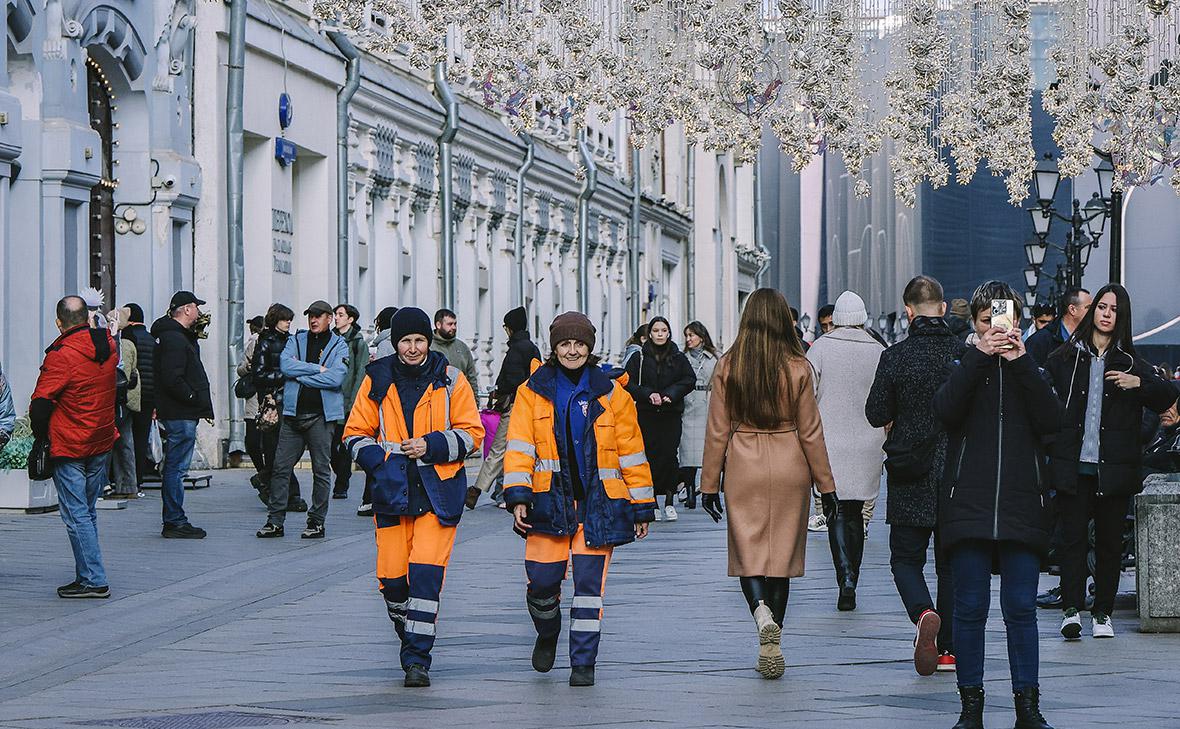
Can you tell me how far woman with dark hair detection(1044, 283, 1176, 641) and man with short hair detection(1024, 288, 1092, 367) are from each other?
1.18 m

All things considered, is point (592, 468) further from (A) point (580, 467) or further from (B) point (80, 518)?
(B) point (80, 518)

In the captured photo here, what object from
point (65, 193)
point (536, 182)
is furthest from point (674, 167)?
point (65, 193)

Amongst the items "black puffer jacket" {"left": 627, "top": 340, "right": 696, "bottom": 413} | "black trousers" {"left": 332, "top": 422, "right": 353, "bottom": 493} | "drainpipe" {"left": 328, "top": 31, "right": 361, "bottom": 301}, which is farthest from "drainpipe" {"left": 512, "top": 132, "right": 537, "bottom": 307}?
"black puffer jacket" {"left": 627, "top": 340, "right": 696, "bottom": 413}

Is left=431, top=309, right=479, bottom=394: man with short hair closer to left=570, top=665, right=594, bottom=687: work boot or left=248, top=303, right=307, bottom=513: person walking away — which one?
left=248, top=303, right=307, bottom=513: person walking away

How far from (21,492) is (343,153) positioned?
13.6m

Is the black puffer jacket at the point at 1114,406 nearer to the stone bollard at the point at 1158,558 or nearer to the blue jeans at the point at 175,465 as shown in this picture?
the stone bollard at the point at 1158,558

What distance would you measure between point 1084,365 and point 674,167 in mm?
54281

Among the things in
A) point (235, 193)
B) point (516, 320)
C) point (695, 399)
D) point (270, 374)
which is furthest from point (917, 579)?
point (235, 193)

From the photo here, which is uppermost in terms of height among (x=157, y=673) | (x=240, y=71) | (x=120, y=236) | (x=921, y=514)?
(x=240, y=71)

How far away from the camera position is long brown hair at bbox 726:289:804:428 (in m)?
9.80

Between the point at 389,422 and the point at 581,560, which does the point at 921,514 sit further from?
the point at 389,422

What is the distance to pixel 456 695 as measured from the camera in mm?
8977

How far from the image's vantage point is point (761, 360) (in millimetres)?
9805

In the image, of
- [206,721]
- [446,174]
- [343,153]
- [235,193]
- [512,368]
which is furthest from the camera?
[446,174]
